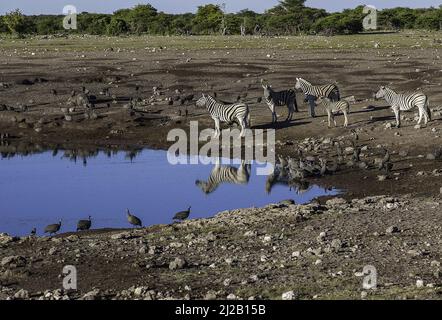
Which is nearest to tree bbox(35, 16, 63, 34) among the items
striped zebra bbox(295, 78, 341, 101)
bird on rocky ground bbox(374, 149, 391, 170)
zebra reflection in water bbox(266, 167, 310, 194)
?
striped zebra bbox(295, 78, 341, 101)

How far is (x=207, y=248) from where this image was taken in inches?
541

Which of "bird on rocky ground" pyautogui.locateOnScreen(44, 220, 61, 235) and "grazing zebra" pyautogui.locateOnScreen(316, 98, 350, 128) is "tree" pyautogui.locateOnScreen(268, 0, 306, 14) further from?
"bird on rocky ground" pyautogui.locateOnScreen(44, 220, 61, 235)

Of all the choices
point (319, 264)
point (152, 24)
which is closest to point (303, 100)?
point (319, 264)

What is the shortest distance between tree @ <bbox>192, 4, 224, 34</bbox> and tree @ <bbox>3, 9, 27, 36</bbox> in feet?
58.1

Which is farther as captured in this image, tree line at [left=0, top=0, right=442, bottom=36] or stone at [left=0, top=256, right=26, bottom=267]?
tree line at [left=0, top=0, right=442, bottom=36]

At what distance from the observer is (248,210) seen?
16.8 m

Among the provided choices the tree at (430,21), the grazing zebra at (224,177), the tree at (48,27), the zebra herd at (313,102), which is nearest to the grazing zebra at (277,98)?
the zebra herd at (313,102)

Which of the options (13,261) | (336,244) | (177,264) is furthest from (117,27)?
(177,264)

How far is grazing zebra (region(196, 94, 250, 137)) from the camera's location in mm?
26391

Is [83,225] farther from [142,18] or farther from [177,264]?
[142,18]

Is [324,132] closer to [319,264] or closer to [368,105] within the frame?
[368,105]

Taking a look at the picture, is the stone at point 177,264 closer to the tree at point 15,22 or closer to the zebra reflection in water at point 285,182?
the zebra reflection in water at point 285,182

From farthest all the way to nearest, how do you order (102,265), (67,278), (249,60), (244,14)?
(244,14) → (249,60) → (102,265) → (67,278)
